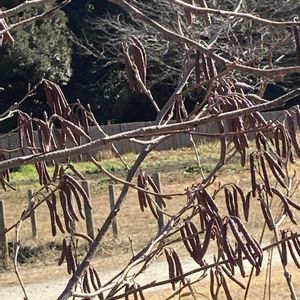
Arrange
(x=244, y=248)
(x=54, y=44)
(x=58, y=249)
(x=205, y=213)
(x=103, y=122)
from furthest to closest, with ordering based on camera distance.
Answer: (x=103, y=122), (x=54, y=44), (x=58, y=249), (x=205, y=213), (x=244, y=248)

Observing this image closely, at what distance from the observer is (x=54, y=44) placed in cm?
2567

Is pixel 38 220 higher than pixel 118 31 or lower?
lower

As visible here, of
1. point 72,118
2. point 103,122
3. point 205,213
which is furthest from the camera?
point 103,122

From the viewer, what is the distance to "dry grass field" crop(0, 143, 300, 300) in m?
10.6

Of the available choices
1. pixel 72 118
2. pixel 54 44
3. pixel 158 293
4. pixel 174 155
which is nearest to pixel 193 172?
pixel 174 155

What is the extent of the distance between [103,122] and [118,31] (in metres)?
3.70

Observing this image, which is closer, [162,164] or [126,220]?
[126,220]

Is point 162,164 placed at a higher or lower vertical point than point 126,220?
higher

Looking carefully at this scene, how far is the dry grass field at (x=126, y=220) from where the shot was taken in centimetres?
1061

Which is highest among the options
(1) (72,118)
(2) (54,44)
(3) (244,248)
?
(2) (54,44)

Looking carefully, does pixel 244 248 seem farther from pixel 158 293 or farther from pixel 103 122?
pixel 103 122

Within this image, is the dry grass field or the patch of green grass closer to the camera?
the dry grass field

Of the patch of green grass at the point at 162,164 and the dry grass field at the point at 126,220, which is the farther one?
the patch of green grass at the point at 162,164

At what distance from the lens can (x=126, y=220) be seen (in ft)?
50.4
